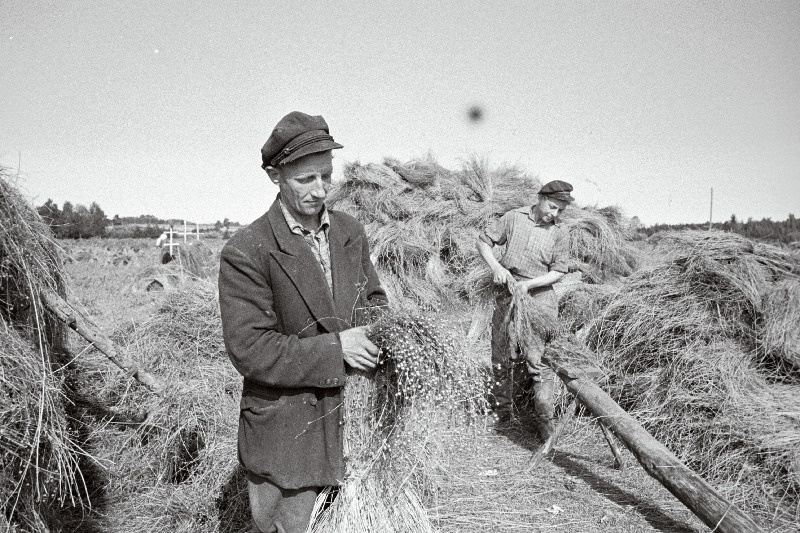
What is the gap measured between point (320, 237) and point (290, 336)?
448 mm

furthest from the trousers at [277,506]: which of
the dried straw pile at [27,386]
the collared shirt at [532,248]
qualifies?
the collared shirt at [532,248]

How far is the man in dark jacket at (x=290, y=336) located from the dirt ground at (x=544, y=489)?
1262mm

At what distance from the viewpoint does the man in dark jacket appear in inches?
70.0

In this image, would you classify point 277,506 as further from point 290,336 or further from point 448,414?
point 448,414

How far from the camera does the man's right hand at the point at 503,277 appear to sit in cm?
481

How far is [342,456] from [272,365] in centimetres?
51

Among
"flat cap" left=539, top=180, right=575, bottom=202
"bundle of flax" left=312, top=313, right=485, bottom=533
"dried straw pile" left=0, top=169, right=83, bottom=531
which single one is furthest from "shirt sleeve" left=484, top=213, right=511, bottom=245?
"dried straw pile" left=0, top=169, right=83, bottom=531

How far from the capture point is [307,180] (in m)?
1.91

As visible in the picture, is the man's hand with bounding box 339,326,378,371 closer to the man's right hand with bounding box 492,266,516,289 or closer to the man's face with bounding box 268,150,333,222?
the man's face with bounding box 268,150,333,222

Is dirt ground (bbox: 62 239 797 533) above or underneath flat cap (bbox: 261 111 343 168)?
underneath

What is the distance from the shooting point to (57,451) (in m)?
2.80

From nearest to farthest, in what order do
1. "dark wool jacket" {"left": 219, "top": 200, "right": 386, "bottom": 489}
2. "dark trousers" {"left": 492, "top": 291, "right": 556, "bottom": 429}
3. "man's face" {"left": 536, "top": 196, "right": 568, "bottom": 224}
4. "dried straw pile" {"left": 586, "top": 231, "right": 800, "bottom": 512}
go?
1. "dark wool jacket" {"left": 219, "top": 200, "right": 386, "bottom": 489}
2. "dried straw pile" {"left": 586, "top": 231, "right": 800, "bottom": 512}
3. "dark trousers" {"left": 492, "top": 291, "right": 556, "bottom": 429}
4. "man's face" {"left": 536, "top": 196, "right": 568, "bottom": 224}

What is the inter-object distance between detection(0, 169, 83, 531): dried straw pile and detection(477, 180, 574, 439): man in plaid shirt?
349 cm

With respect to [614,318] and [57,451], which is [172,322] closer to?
[57,451]
